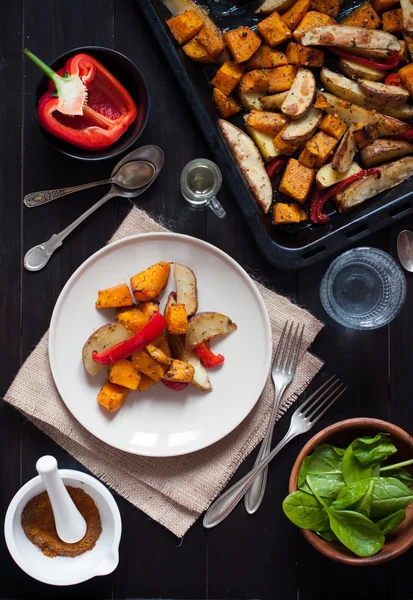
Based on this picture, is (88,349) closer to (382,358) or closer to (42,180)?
(42,180)

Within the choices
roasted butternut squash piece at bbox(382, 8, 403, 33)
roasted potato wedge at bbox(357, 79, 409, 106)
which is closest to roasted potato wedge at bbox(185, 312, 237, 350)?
roasted potato wedge at bbox(357, 79, 409, 106)

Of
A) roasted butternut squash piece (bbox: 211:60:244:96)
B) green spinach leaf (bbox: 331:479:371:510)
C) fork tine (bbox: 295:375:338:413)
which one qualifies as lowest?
green spinach leaf (bbox: 331:479:371:510)

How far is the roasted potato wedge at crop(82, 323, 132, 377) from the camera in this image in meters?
1.72

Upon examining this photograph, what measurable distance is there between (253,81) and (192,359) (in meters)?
0.81

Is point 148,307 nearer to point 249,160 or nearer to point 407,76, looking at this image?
point 249,160

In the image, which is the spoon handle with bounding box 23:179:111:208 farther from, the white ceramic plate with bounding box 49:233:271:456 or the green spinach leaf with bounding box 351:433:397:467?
the green spinach leaf with bounding box 351:433:397:467

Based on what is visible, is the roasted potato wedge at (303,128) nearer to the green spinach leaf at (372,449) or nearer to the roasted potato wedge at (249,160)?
the roasted potato wedge at (249,160)

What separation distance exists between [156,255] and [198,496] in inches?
28.1

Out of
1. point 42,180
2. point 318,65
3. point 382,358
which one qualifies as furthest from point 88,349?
point 318,65

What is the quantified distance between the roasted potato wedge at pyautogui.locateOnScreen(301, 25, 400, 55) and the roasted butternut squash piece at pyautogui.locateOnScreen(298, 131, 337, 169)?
248 millimetres

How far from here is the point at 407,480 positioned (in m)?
1.75

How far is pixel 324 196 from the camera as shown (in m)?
1.79

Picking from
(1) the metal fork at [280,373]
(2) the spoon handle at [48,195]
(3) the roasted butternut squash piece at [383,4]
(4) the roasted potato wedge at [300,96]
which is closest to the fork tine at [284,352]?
(1) the metal fork at [280,373]

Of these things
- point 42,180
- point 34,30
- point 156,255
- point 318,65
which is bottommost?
point 156,255
